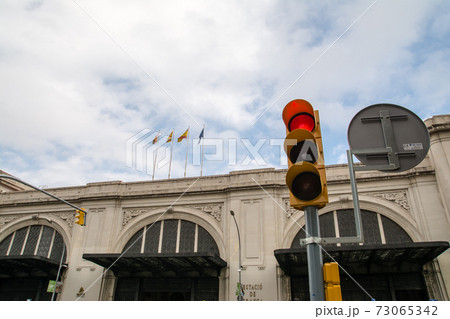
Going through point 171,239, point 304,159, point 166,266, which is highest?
point 171,239

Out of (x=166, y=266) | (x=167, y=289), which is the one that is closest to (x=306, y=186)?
(x=166, y=266)

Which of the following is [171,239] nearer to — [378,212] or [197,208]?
[197,208]

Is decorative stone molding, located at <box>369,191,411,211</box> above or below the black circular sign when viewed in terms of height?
above

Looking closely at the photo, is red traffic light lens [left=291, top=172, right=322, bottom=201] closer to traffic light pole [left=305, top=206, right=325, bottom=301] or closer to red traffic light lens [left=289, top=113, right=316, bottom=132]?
traffic light pole [left=305, top=206, right=325, bottom=301]

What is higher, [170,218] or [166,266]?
[170,218]

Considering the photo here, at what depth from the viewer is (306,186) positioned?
316cm

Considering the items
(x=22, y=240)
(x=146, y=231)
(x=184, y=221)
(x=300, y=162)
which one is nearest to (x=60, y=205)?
(x=22, y=240)

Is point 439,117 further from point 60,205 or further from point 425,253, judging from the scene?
point 60,205

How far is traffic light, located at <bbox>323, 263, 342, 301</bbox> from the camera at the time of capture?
9.21ft

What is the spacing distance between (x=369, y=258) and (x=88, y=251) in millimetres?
18751

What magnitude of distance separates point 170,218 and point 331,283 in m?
21.7

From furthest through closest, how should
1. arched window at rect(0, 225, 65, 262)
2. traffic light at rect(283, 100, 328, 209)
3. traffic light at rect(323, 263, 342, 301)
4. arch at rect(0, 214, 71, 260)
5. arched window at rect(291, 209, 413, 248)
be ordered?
1. arch at rect(0, 214, 71, 260)
2. arched window at rect(0, 225, 65, 262)
3. arched window at rect(291, 209, 413, 248)
4. traffic light at rect(283, 100, 328, 209)
5. traffic light at rect(323, 263, 342, 301)

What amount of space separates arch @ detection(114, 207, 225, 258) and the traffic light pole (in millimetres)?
19402

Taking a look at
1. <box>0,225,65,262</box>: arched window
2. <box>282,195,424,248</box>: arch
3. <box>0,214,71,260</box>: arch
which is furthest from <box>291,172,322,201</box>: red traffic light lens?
<box>0,225,65,262</box>: arched window
